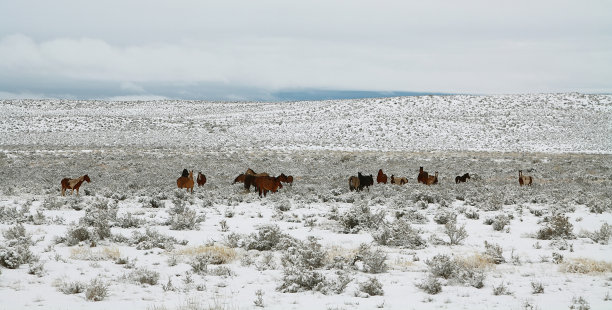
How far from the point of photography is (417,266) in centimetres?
780

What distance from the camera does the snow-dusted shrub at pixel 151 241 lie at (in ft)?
28.7

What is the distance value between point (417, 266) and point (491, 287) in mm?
1393

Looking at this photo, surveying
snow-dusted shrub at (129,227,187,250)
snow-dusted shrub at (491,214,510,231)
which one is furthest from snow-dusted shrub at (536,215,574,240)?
snow-dusted shrub at (129,227,187,250)

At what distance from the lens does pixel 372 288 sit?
641 centimetres

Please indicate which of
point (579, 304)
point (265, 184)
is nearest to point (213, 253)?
point (579, 304)

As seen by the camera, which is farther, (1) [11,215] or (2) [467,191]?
(2) [467,191]

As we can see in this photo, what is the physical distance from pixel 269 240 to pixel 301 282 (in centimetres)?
244

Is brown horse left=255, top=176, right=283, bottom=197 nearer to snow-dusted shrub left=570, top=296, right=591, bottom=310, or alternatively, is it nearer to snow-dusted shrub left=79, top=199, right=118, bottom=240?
snow-dusted shrub left=79, top=199, right=118, bottom=240

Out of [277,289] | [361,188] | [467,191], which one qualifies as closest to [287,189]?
[361,188]

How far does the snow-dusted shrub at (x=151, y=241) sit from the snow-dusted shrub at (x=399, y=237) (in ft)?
12.2

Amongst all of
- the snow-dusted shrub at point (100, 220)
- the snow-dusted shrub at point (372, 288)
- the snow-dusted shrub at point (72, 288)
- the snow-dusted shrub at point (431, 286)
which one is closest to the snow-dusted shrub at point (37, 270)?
the snow-dusted shrub at point (72, 288)

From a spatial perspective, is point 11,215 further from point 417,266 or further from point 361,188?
point 361,188

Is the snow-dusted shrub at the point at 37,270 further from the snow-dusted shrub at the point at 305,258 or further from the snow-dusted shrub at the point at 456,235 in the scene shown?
the snow-dusted shrub at the point at 456,235

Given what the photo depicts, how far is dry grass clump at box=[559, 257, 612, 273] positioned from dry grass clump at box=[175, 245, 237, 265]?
16.9ft
